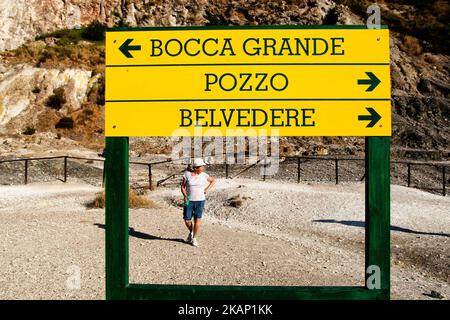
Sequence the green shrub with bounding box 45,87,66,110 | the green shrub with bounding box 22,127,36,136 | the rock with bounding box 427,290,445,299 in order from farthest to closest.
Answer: the green shrub with bounding box 45,87,66,110 < the green shrub with bounding box 22,127,36,136 < the rock with bounding box 427,290,445,299

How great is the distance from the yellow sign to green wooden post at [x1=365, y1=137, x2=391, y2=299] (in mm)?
201

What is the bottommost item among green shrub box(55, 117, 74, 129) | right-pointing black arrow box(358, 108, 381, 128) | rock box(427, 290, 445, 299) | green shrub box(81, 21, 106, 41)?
rock box(427, 290, 445, 299)

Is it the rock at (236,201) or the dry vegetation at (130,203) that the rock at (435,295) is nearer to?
the rock at (236,201)

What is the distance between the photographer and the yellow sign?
305 cm

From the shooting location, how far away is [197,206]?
764cm

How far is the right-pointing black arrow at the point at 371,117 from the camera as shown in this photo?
118 inches

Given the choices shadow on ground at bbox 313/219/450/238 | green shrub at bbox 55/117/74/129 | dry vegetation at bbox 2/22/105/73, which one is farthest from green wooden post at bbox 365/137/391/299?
dry vegetation at bbox 2/22/105/73

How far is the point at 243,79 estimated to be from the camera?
10.1 ft

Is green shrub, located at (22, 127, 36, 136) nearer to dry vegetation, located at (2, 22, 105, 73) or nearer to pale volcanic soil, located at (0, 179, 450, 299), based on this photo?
dry vegetation, located at (2, 22, 105, 73)

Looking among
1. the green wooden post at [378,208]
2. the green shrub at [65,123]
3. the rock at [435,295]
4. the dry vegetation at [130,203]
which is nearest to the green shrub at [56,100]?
the green shrub at [65,123]

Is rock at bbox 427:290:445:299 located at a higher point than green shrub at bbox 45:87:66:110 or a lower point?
lower

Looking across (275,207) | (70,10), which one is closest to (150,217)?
(275,207)

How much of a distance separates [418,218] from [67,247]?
353 inches

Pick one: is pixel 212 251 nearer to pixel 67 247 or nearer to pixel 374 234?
pixel 67 247
